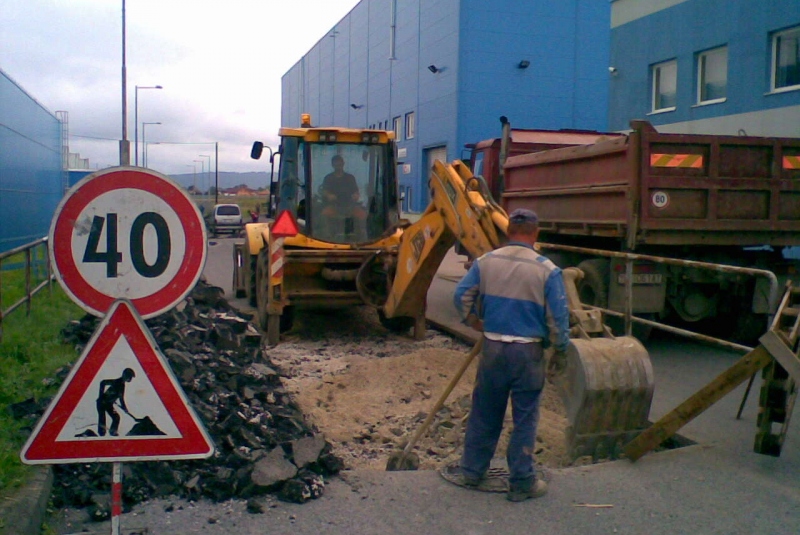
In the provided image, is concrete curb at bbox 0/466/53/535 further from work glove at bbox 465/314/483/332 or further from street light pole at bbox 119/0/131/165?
street light pole at bbox 119/0/131/165

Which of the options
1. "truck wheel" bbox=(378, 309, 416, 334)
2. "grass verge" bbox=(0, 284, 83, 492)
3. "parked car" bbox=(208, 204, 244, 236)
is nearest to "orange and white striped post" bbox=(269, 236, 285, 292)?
"truck wheel" bbox=(378, 309, 416, 334)

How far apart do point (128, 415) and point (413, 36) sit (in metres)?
32.6

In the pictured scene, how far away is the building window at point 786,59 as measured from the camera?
59.8ft

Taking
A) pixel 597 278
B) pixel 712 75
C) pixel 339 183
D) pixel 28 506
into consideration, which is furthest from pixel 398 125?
pixel 28 506

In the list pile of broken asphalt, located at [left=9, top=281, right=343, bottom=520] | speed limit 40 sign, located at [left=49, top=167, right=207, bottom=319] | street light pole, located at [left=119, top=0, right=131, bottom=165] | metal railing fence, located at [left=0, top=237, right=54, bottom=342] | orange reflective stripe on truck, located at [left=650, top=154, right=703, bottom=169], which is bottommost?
pile of broken asphalt, located at [left=9, top=281, right=343, bottom=520]

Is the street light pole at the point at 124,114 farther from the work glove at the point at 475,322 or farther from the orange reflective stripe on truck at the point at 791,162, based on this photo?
the work glove at the point at 475,322

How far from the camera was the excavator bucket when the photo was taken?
19.1 feet

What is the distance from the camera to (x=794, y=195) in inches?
384

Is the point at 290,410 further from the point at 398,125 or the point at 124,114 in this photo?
the point at 398,125

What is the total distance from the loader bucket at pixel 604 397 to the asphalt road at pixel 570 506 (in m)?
0.26

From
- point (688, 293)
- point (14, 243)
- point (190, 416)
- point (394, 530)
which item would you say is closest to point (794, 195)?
point (688, 293)

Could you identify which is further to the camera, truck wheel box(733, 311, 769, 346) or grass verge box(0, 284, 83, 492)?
truck wheel box(733, 311, 769, 346)

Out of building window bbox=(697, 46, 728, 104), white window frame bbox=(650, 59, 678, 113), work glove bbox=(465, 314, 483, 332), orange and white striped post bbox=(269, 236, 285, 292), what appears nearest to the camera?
work glove bbox=(465, 314, 483, 332)

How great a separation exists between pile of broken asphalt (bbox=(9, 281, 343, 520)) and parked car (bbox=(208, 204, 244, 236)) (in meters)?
35.5
